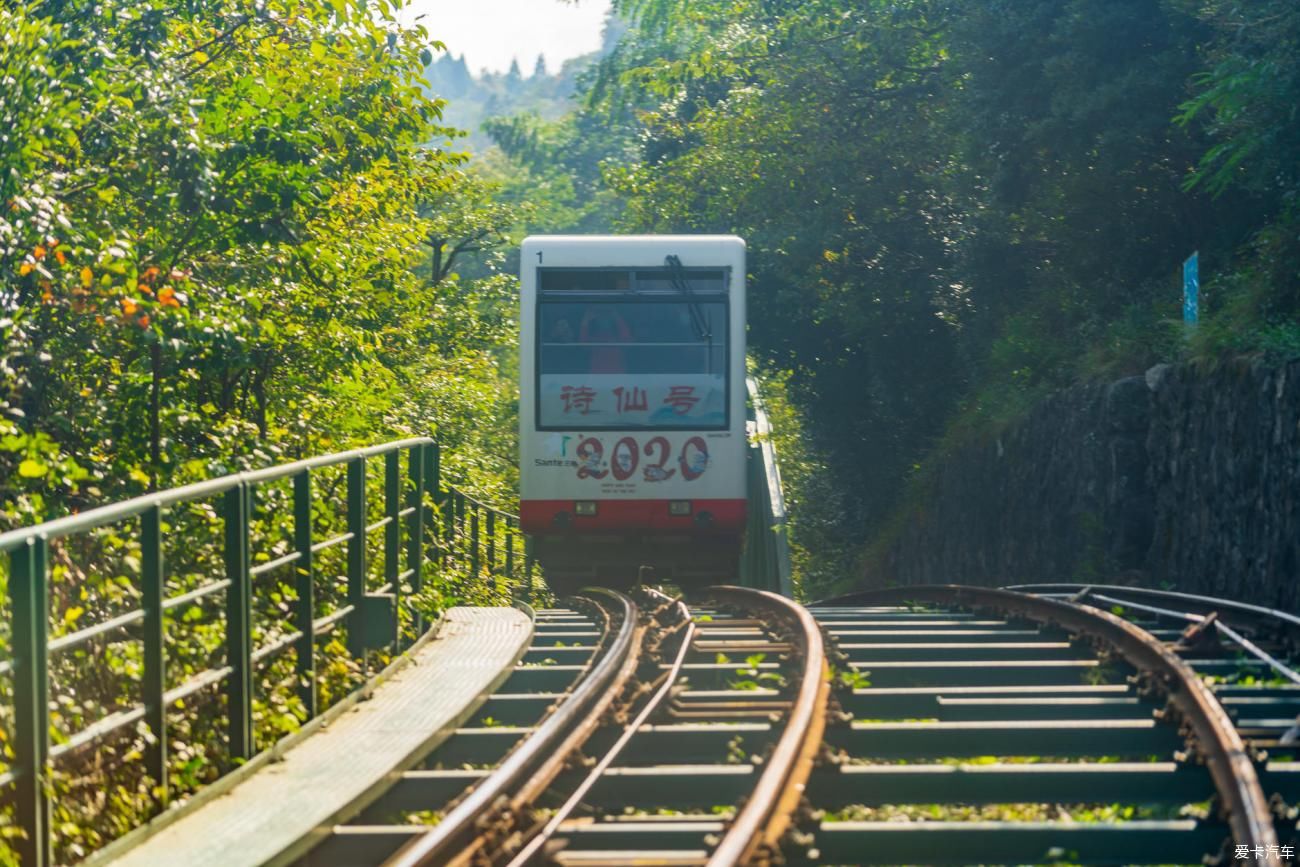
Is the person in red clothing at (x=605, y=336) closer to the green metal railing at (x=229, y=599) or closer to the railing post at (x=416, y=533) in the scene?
the green metal railing at (x=229, y=599)

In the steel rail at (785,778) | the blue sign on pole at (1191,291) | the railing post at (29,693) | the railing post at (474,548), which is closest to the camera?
the railing post at (29,693)

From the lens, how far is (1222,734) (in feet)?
20.6

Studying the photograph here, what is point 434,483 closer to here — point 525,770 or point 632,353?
point 525,770

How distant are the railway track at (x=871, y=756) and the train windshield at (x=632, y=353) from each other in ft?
20.4

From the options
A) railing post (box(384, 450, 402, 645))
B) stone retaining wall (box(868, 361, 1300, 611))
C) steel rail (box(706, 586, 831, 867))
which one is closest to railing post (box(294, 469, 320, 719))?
railing post (box(384, 450, 402, 645))

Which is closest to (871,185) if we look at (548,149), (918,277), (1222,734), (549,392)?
(918,277)

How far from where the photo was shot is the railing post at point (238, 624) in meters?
6.37

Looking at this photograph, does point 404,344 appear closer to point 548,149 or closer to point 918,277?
point 918,277

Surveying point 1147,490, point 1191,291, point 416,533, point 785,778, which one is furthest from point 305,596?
point 1147,490

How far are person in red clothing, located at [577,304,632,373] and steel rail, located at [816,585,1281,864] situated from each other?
16.7 ft

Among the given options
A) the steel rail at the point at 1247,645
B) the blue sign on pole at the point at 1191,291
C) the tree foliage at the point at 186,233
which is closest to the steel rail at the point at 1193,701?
the steel rail at the point at 1247,645

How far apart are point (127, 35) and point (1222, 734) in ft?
26.0

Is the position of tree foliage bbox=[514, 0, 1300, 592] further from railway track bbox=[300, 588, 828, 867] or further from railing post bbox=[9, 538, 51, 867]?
railing post bbox=[9, 538, 51, 867]

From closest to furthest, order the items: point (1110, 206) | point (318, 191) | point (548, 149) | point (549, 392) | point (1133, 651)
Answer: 1. point (1133, 651)
2. point (318, 191)
3. point (549, 392)
4. point (1110, 206)
5. point (548, 149)
